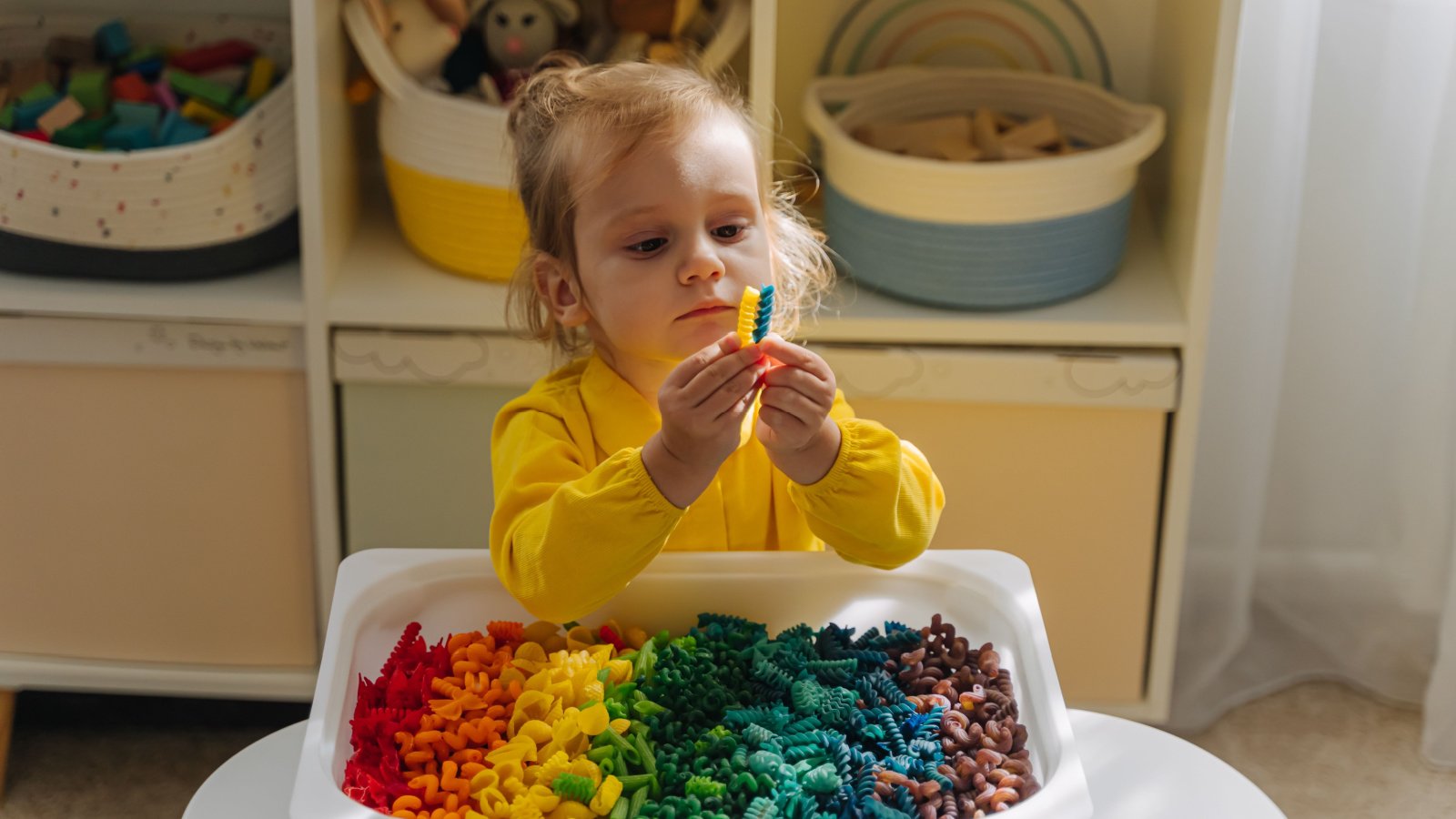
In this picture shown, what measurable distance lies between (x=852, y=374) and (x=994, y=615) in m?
0.55

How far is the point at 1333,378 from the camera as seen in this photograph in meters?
1.79

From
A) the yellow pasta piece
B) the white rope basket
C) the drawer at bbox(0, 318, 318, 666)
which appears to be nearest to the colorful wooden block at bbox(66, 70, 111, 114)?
the white rope basket

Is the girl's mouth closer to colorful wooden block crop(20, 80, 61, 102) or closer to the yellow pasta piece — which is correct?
the yellow pasta piece

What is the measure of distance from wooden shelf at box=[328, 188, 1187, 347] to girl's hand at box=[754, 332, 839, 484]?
19.9 inches

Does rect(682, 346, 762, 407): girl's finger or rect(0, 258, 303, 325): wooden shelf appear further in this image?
rect(0, 258, 303, 325): wooden shelf

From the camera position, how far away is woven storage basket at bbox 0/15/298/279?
1477 millimetres

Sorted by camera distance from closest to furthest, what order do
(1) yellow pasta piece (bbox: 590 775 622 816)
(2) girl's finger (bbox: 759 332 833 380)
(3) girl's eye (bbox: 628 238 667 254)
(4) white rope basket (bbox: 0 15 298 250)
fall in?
(1) yellow pasta piece (bbox: 590 775 622 816) < (2) girl's finger (bbox: 759 332 833 380) < (3) girl's eye (bbox: 628 238 667 254) < (4) white rope basket (bbox: 0 15 298 250)

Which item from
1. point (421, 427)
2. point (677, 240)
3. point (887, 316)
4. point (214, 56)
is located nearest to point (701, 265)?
point (677, 240)

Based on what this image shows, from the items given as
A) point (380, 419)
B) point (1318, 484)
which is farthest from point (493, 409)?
point (1318, 484)

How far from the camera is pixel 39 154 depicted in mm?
1467

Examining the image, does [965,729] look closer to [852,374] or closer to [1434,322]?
[852,374]

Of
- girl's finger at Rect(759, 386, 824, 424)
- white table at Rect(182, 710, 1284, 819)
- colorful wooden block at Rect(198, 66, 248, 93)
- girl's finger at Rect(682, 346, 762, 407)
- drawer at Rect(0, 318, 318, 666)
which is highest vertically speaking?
girl's finger at Rect(682, 346, 762, 407)

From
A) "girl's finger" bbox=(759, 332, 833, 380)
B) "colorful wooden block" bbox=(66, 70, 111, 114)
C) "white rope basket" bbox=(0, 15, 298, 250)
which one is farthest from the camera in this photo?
"colorful wooden block" bbox=(66, 70, 111, 114)

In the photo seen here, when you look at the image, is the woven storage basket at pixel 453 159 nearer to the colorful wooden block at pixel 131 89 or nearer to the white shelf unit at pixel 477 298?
the white shelf unit at pixel 477 298
